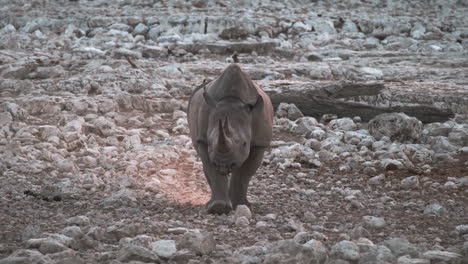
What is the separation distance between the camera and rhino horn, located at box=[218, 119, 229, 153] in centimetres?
639

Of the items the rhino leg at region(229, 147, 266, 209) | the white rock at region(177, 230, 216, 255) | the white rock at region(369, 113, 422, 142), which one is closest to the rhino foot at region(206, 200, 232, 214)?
the rhino leg at region(229, 147, 266, 209)

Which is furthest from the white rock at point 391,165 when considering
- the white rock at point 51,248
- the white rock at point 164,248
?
the white rock at point 51,248

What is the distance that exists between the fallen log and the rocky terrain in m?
0.02

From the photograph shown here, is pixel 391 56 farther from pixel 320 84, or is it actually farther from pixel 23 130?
pixel 23 130

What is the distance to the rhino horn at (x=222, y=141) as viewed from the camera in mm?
6387

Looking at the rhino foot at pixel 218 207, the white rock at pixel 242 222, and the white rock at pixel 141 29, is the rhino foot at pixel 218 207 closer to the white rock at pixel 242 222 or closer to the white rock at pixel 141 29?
the white rock at pixel 242 222

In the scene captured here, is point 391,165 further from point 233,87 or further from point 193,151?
point 233,87

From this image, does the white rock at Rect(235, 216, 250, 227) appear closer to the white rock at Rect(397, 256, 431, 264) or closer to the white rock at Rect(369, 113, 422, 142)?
the white rock at Rect(397, 256, 431, 264)

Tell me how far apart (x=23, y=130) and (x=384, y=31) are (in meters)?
12.5

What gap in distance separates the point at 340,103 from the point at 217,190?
5.12 meters

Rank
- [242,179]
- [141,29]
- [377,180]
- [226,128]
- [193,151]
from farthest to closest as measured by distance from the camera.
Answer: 1. [141,29]
2. [193,151]
3. [377,180]
4. [242,179]
5. [226,128]

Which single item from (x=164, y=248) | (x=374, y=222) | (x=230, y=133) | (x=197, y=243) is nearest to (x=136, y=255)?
(x=164, y=248)

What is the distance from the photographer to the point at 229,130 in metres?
6.66

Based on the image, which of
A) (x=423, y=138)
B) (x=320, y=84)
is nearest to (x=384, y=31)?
(x=320, y=84)
